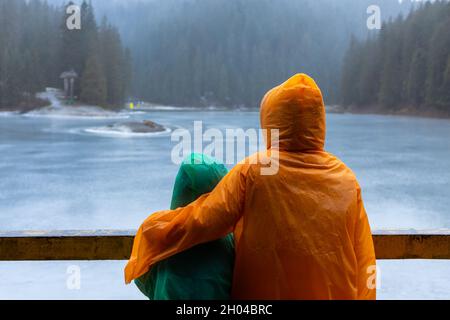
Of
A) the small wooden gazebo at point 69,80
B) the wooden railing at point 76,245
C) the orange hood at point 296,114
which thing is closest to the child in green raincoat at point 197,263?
the orange hood at point 296,114

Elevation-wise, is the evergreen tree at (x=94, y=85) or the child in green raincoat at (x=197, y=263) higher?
the evergreen tree at (x=94, y=85)

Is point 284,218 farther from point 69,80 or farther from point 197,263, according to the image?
point 69,80

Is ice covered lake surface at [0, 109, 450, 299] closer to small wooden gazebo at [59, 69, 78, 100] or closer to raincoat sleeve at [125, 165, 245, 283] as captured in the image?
raincoat sleeve at [125, 165, 245, 283]

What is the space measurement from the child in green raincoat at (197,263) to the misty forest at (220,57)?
16.5 m

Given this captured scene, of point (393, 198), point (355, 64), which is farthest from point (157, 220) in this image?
point (355, 64)

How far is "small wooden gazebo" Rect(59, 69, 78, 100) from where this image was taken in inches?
763

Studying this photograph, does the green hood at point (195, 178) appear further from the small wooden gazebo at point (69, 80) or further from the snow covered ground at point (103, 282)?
the small wooden gazebo at point (69, 80)

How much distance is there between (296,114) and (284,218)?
0.53 ft

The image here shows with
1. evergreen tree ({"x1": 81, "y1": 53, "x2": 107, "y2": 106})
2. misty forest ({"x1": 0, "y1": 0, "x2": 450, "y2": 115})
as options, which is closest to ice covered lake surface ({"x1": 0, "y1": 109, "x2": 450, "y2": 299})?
misty forest ({"x1": 0, "y1": 0, "x2": 450, "y2": 115})

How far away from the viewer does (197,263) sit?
73 centimetres

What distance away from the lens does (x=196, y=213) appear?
71 cm

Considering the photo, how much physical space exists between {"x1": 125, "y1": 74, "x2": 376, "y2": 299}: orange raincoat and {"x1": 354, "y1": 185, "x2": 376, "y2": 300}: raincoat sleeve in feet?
0.12

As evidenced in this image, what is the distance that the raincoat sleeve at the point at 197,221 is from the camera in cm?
70
